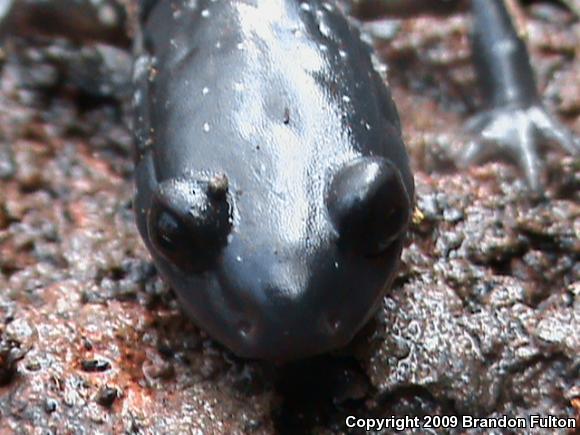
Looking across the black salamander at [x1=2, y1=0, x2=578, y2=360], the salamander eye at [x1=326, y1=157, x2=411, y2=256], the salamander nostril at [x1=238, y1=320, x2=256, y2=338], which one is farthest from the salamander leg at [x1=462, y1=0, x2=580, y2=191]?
the salamander nostril at [x1=238, y1=320, x2=256, y2=338]

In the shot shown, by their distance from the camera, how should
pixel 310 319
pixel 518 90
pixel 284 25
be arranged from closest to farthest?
pixel 310 319, pixel 284 25, pixel 518 90

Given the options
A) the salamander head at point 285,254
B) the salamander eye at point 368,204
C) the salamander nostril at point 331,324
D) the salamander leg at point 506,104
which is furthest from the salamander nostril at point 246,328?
the salamander leg at point 506,104

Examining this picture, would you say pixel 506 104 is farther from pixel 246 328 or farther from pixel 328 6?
pixel 246 328

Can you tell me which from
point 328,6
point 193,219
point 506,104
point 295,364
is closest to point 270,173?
point 193,219

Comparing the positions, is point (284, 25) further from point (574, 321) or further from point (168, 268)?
point (574, 321)

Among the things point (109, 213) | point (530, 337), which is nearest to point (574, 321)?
point (530, 337)

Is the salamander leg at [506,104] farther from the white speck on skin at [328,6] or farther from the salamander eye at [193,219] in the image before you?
the salamander eye at [193,219]

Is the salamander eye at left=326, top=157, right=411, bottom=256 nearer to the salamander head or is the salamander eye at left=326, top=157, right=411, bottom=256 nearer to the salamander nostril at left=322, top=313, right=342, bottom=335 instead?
the salamander head

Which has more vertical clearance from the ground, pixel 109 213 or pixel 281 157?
pixel 281 157
